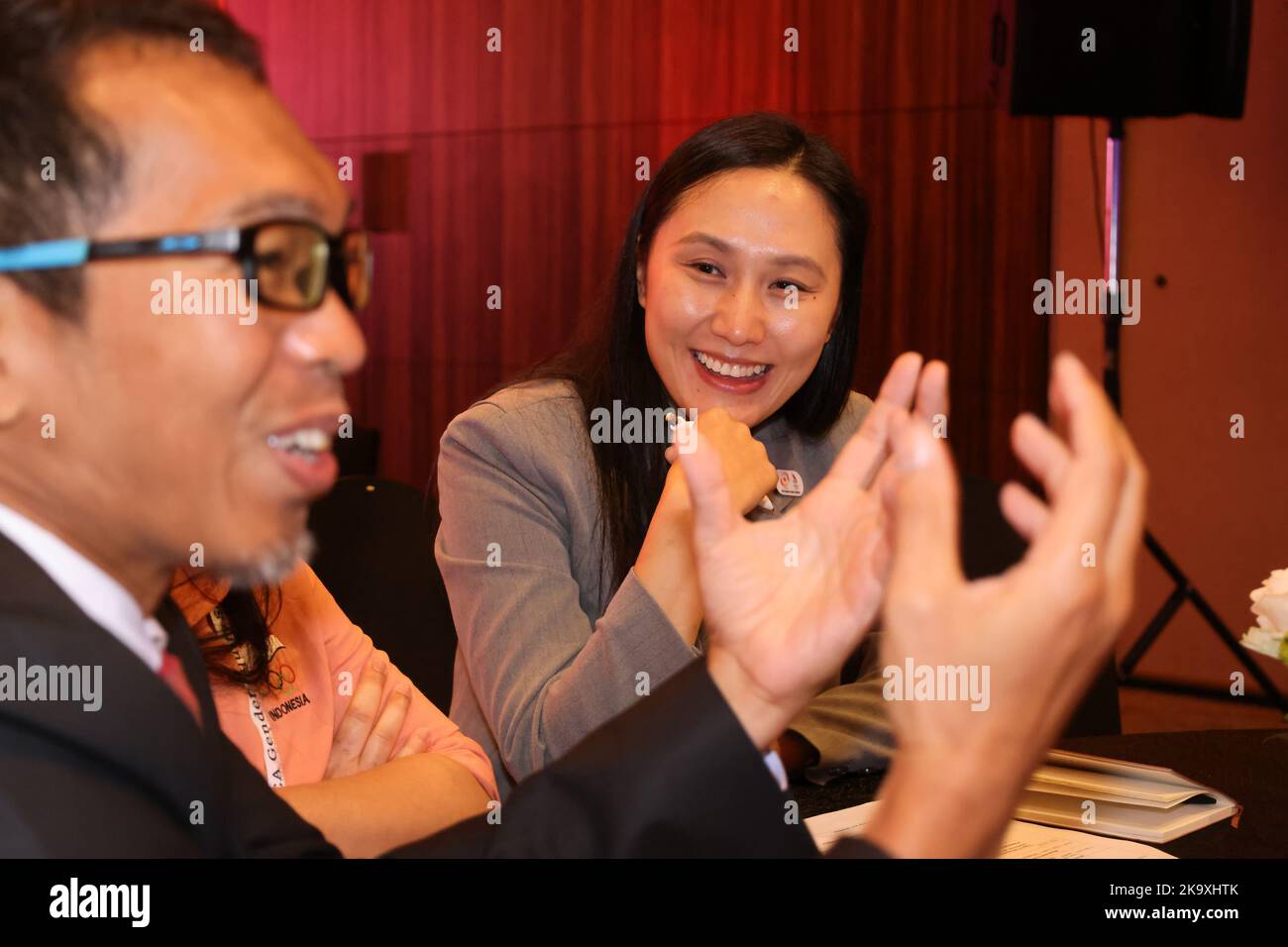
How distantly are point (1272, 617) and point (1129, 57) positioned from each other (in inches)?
108

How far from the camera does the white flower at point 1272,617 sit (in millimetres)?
1670

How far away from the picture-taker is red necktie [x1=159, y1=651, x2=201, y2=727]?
112 cm

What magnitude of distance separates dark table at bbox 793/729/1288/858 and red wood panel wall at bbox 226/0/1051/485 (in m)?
2.92

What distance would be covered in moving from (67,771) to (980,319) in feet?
14.9

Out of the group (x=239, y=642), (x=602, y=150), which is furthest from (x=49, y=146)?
(x=602, y=150)

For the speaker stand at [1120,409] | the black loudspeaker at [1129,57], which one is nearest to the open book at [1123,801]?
the speaker stand at [1120,409]

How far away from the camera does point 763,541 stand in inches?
46.6

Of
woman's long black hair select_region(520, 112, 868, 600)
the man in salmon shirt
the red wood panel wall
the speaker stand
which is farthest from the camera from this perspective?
the red wood panel wall

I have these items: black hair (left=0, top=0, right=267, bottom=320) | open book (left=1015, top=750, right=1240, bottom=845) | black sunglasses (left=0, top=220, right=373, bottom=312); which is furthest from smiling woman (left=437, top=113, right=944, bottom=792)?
black hair (left=0, top=0, right=267, bottom=320)

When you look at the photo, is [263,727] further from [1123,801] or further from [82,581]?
[1123,801]

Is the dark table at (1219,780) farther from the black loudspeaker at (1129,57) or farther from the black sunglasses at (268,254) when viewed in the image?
the black loudspeaker at (1129,57)

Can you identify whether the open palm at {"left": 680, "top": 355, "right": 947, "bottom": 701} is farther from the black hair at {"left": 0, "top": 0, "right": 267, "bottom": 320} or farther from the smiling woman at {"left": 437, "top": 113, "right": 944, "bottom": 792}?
the smiling woman at {"left": 437, "top": 113, "right": 944, "bottom": 792}
